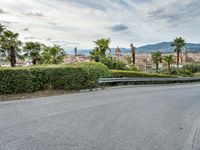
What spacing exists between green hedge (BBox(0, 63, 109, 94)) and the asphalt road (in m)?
2.75

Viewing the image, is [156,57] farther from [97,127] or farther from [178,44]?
[97,127]

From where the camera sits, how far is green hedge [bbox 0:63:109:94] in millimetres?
11845

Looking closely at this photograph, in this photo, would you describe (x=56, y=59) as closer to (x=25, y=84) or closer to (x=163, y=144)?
(x=25, y=84)

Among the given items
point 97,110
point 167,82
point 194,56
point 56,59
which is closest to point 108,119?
point 97,110

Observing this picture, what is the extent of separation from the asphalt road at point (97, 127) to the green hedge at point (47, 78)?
2754 millimetres

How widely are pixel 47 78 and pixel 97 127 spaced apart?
7.62 m

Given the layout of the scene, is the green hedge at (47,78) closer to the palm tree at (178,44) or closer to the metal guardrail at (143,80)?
the metal guardrail at (143,80)

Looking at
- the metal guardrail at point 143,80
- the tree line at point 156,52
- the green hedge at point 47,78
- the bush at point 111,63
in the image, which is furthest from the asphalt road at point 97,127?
the tree line at point 156,52

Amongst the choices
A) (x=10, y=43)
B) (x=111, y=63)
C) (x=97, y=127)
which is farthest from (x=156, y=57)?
(x=97, y=127)

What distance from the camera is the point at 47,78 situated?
43.5ft

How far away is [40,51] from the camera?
47.3 meters

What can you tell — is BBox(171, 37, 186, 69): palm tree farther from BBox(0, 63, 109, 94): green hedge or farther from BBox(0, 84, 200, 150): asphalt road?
BBox(0, 84, 200, 150): asphalt road

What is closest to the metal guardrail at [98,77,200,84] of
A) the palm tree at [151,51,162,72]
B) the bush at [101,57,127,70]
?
the bush at [101,57,127,70]

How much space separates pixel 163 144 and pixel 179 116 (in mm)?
3157
